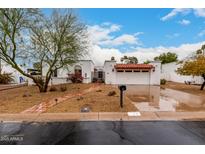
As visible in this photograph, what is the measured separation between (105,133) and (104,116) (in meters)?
1.93

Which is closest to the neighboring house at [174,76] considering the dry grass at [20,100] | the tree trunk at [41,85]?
the dry grass at [20,100]

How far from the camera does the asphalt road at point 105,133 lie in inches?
185

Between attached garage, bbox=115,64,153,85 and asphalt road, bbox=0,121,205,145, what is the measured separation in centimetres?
1788

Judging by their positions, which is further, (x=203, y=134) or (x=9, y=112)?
(x=9, y=112)

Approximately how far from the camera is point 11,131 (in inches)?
218

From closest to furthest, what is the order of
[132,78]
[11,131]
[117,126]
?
1. [11,131]
2. [117,126]
3. [132,78]

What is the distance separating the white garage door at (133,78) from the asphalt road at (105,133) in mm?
17873

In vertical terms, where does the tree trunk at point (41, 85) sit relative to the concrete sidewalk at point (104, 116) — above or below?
above

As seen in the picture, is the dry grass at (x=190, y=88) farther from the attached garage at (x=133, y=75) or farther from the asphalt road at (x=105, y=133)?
the asphalt road at (x=105, y=133)

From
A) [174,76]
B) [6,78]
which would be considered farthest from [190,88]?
[6,78]

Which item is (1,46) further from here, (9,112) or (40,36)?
(9,112)

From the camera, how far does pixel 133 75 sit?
24.3 meters
